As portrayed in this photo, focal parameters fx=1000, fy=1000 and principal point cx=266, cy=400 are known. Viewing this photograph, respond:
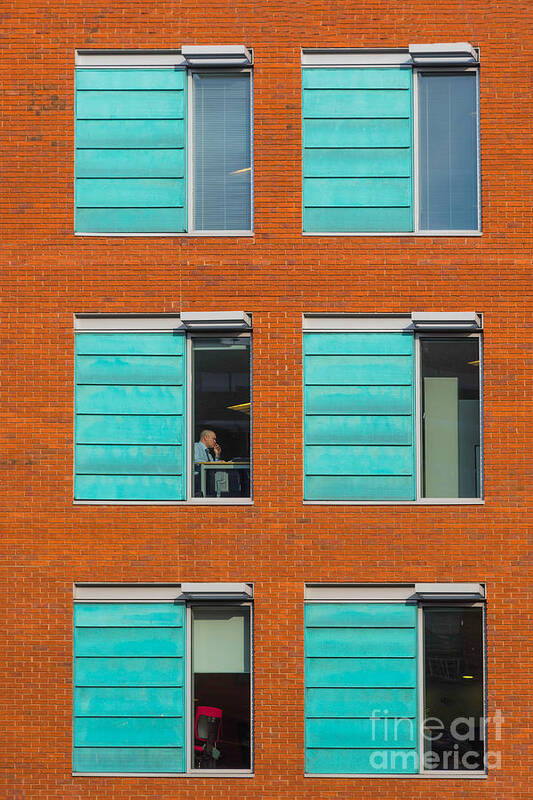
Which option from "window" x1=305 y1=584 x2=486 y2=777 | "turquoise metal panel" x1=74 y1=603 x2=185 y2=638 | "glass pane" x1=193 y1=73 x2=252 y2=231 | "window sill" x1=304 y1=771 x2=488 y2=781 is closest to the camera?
"window sill" x1=304 y1=771 x2=488 y2=781

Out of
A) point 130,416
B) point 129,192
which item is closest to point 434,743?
point 130,416

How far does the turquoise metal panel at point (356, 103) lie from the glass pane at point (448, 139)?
1.04ft

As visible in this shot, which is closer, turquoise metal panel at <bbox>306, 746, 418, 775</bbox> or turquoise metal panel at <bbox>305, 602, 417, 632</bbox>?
turquoise metal panel at <bbox>306, 746, 418, 775</bbox>

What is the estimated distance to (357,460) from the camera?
13453 mm

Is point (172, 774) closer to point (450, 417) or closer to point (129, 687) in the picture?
point (129, 687)

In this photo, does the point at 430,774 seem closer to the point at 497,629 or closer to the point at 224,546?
the point at 497,629

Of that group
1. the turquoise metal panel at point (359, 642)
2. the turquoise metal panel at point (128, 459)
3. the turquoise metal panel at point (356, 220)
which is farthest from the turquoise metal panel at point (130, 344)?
the turquoise metal panel at point (359, 642)

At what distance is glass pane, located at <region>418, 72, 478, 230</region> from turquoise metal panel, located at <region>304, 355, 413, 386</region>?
7.58 feet

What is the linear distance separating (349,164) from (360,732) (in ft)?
25.0

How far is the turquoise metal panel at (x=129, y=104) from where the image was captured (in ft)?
45.5

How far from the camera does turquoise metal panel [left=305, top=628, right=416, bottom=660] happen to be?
43.3ft

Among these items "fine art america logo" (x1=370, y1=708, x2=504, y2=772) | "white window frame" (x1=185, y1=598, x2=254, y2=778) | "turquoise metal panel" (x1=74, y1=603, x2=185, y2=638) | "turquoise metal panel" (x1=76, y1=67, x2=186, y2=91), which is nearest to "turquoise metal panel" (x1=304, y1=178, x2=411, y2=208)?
"turquoise metal panel" (x1=76, y1=67, x2=186, y2=91)

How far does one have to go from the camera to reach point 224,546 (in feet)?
43.4

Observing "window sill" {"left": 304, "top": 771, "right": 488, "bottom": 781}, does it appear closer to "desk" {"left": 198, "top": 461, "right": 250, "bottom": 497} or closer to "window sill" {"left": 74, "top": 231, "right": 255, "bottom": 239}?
"desk" {"left": 198, "top": 461, "right": 250, "bottom": 497}
